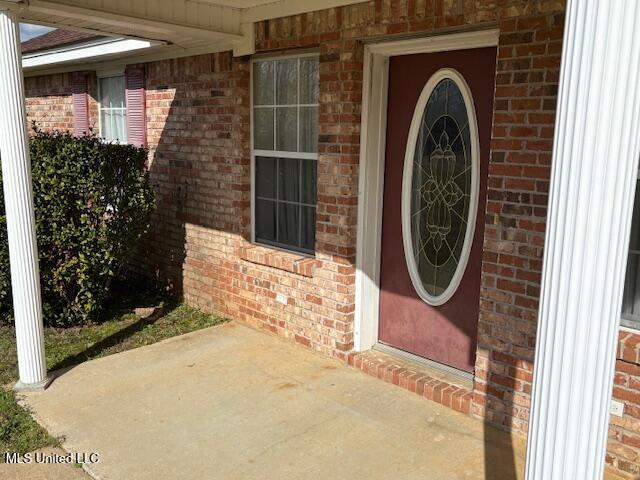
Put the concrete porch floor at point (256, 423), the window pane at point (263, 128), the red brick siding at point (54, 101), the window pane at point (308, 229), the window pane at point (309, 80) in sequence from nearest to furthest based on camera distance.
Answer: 1. the concrete porch floor at point (256, 423)
2. the window pane at point (309, 80)
3. the window pane at point (308, 229)
4. the window pane at point (263, 128)
5. the red brick siding at point (54, 101)

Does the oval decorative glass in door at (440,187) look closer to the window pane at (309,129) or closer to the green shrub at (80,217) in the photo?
the window pane at (309,129)

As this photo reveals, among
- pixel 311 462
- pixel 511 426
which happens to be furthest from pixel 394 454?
pixel 511 426

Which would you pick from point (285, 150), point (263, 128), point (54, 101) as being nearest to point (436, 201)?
point (285, 150)

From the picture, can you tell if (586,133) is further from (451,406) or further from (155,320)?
(155,320)

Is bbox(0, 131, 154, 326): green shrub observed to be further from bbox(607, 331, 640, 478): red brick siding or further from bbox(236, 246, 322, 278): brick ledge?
bbox(607, 331, 640, 478): red brick siding

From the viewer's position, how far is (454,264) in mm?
4594

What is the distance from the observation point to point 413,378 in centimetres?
459

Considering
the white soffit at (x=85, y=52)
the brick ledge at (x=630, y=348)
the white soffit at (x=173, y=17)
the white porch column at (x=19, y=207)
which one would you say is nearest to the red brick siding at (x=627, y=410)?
the brick ledge at (x=630, y=348)

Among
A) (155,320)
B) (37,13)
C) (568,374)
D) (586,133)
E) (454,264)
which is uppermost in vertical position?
(37,13)

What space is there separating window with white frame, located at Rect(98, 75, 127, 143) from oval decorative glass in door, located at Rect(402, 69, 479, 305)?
16.6 ft

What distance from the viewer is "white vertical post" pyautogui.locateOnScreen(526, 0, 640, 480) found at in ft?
5.26

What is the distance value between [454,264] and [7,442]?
3377mm

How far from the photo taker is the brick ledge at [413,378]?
14.1 ft

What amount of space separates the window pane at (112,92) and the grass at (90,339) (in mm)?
2788
